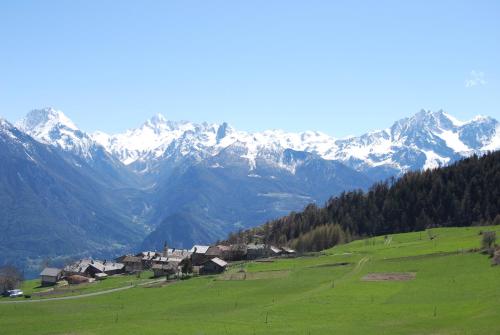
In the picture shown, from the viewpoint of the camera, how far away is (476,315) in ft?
252

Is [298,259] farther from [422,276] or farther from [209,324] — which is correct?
[209,324]

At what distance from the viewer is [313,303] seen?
99375 mm

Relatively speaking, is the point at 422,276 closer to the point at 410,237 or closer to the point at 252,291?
the point at 252,291

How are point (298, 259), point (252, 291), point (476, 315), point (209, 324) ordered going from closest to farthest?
point (476, 315) → point (209, 324) → point (252, 291) → point (298, 259)

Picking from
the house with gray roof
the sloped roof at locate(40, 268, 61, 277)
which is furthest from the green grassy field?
the sloped roof at locate(40, 268, 61, 277)

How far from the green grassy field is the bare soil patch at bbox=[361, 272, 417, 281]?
213 centimetres

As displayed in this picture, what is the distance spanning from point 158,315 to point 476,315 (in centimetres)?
4794

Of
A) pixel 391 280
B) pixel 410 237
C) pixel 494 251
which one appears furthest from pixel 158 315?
pixel 410 237

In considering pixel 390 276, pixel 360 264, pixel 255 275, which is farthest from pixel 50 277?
pixel 390 276

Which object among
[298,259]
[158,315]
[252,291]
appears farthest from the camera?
[298,259]

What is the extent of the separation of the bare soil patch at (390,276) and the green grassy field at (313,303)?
84.0 inches

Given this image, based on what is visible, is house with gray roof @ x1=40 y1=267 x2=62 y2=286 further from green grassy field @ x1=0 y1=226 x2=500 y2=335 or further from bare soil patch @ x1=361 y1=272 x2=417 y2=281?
bare soil patch @ x1=361 y1=272 x2=417 y2=281

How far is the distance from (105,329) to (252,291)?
37768mm

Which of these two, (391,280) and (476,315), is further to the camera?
(391,280)
